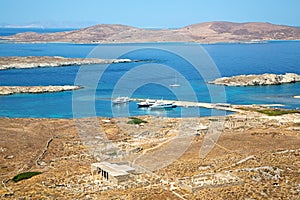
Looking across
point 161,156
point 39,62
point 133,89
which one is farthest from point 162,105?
point 39,62

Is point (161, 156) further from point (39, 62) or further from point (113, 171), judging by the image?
point (39, 62)

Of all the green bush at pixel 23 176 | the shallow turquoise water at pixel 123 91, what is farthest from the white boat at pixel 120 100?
the green bush at pixel 23 176

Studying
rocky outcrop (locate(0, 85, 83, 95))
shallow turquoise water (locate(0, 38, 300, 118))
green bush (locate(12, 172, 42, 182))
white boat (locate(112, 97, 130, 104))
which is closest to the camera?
green bush (locate(12, 172, 42, 182))

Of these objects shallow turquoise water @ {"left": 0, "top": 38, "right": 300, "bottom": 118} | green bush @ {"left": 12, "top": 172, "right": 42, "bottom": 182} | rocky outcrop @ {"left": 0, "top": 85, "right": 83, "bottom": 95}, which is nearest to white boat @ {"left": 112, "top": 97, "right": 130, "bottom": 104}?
shallow turquoise water @ {"left": 0, "top": 38, "right": 300, "bottom": 118}

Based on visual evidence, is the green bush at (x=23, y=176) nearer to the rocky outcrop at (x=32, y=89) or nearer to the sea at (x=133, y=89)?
the sea at (x=133, y=89)

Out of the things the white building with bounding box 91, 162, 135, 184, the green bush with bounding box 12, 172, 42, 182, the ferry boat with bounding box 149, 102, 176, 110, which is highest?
the white building with bounding box 91, 162, 135, 184

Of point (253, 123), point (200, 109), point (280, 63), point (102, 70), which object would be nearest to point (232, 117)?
point (253, 123)

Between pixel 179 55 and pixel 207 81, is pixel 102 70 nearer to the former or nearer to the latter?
pixel 207 81

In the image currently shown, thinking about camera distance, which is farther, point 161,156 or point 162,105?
point 162,105

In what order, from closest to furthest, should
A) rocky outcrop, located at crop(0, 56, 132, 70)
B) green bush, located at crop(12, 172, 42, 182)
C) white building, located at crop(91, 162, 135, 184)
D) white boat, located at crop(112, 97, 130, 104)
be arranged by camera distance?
white building, located at crop(91, 162, 135, 184) → green bush, located at crop(12, 172, 42, 182) → white boat, located at crop(112, 97, 130, 104) → rocky outcrop, located at crop(0, 56, 132, 70)

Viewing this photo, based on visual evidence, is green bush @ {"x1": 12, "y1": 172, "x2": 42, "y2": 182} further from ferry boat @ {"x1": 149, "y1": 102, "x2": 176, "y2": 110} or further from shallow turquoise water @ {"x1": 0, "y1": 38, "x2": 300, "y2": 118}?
ferry boat @ {"x1": 149, "y1": 102, "x2": 176, "y2": 110}
